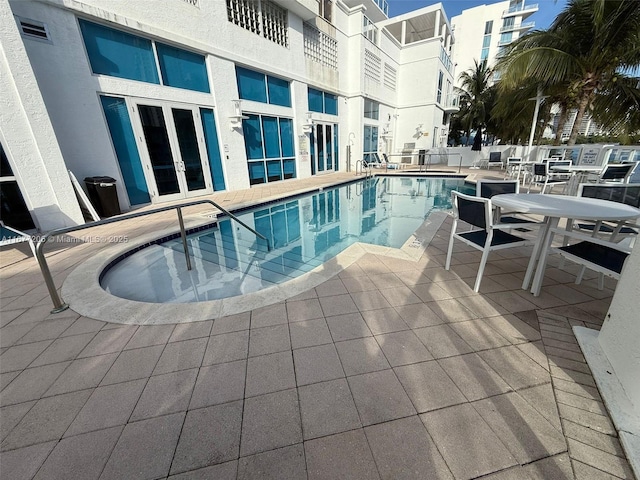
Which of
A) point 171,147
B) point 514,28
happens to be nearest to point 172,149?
point 171,147

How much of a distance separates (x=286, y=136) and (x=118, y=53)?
196 inches

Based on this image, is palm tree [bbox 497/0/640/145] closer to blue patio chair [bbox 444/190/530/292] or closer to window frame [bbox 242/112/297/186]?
window frame [bbox 242/112/297/186]

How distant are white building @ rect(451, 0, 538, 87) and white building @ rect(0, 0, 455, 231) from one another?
2921 cm

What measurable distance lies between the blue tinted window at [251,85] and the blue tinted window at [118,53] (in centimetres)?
237

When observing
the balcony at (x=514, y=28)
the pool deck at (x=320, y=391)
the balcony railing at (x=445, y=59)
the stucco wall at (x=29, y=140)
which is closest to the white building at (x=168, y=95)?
the stucco wall at (x=29, y=140)

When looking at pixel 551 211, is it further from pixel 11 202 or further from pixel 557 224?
pixel 11 202

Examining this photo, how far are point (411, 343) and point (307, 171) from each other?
9.37m

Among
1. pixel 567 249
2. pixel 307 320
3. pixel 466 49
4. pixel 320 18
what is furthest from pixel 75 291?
pixel 466 49

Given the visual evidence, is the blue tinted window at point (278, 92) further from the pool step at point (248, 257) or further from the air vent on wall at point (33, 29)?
the pool step at point (248, 257)

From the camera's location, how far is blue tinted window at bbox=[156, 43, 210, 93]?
5.83 meters

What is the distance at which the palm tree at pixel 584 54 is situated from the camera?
266 inches

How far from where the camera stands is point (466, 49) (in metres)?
32.3

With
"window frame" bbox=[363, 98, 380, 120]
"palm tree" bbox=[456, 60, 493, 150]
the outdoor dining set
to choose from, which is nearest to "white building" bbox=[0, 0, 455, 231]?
"window frame" bbox=[363, 98, 380, 120]

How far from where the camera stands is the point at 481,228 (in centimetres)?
243
